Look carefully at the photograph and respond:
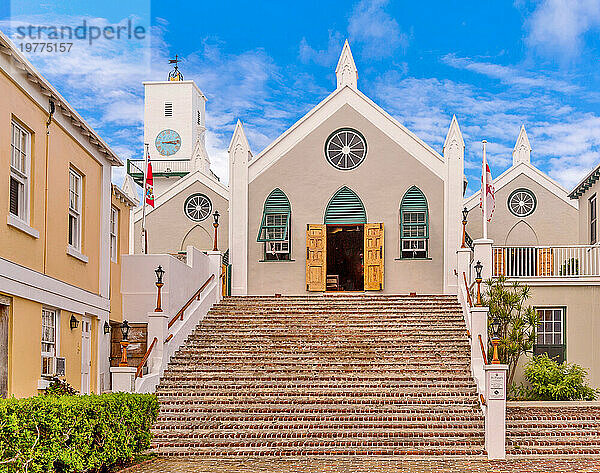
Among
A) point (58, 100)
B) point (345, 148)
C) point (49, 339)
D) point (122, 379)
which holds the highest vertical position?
point (345, 148)

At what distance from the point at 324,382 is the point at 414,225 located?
31.9ft

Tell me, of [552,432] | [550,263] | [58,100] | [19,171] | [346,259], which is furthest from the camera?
[346,259]

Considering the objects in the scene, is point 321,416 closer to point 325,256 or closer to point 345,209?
point 325,256

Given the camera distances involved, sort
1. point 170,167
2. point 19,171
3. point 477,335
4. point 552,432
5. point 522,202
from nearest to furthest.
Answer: point 19,171 < point 552,432 < point 477,335 < point 522,202 < point 170,167

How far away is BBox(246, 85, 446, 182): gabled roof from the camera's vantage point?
89.8ft

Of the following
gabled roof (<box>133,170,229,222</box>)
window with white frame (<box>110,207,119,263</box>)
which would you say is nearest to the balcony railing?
window with white frame (<box>110,207,119,263</box>)

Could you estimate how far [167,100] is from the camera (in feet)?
146

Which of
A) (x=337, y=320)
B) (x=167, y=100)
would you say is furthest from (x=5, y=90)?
(x=167, y=100)

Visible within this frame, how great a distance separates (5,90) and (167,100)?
31.9 meters

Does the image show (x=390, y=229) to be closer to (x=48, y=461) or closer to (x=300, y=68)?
(x=300, y=68)

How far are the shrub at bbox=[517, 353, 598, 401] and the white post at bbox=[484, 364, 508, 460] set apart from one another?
4.83 meters

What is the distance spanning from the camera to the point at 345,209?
1081 inches

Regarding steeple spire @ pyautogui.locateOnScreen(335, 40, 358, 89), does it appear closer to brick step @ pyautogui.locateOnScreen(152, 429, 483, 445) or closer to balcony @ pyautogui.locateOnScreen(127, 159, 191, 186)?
balcony @ pyautogui.locateOnScreen(127, 159, 191, 186)

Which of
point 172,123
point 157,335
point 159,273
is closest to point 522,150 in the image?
point 172,123
